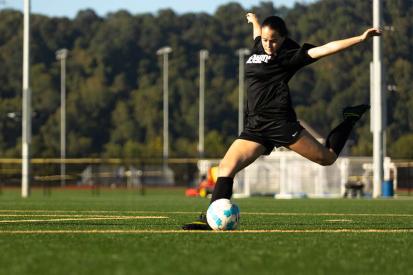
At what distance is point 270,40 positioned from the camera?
10.9 metres

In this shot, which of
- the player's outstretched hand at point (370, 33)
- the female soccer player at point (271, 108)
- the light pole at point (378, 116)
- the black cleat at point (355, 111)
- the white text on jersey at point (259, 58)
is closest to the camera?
the player's outstretched hand at point (370, 33)

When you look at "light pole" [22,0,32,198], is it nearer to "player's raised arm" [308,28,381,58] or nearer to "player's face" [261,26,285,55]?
"player's face" [261,26,285,55]

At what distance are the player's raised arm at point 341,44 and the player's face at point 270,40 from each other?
0.37m

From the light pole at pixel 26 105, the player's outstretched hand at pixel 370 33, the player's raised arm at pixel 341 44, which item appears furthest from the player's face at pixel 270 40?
the light pole at pixel 26 105

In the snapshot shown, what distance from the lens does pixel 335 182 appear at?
41.3 meters

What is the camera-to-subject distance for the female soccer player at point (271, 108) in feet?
35.9

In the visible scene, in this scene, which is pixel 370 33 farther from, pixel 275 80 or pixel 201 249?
pixel 201 249

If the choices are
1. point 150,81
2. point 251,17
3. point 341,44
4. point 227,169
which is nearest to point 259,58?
point 341,44

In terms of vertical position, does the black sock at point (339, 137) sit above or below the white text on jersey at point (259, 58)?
below

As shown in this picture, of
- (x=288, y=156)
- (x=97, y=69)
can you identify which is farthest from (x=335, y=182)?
(x=97, y=69)

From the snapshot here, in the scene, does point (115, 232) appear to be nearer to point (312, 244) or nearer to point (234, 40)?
point (312, 244)

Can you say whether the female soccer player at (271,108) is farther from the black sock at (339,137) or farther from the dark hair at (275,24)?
the black sock at (339,137)

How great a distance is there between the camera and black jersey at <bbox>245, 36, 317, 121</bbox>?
1099 centimetres

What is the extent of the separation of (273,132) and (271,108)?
0.80ft
